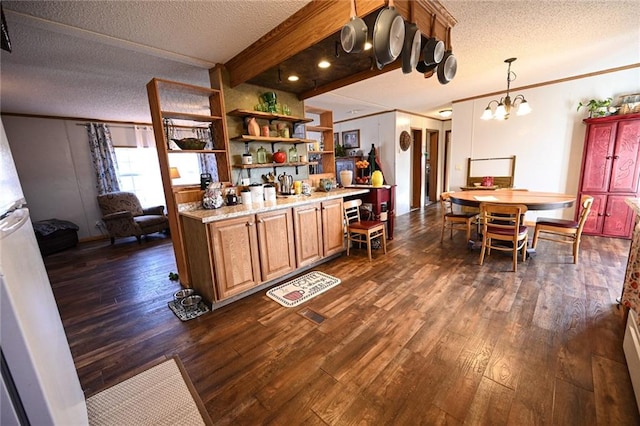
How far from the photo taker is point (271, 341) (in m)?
1.90

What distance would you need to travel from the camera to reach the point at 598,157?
3.71 metres

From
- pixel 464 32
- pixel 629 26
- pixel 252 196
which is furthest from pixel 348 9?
pixel 629 26

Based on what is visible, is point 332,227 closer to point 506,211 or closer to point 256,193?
point 256,193

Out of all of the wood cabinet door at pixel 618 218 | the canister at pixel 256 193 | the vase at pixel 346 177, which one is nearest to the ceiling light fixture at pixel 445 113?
the wood cabinet door at pixel 618 218

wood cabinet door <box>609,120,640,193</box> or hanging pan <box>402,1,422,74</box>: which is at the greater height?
hanging pan <box>402,1,422,74</box>

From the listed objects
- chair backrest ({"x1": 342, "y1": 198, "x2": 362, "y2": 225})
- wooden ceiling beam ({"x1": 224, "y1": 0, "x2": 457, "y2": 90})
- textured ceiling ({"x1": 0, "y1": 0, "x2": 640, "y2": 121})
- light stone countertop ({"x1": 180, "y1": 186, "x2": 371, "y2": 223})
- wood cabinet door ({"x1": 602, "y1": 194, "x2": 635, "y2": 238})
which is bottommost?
wood cabinet door ({"x1": 602, "y1": 194, "x2": 635, "y2": 238})

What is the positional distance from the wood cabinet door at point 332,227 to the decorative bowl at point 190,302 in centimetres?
150

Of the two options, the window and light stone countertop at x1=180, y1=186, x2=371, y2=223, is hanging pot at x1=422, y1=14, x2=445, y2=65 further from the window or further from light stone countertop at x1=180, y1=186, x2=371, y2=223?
Result: the window

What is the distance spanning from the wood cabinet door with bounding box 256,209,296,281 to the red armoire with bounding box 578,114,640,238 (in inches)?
176

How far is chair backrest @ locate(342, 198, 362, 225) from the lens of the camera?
3.39m

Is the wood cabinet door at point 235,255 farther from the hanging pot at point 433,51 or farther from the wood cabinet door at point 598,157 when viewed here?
the wood cabinet door at point 598,157

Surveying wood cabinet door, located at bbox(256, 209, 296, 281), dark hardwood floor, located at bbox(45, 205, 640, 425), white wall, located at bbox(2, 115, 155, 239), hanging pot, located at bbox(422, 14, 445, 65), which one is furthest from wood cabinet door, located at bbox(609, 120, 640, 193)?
white wall, located at bbox(2, 115, 155, 239)

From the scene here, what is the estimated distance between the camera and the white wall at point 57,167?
449 centimetres

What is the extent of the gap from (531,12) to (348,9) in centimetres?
159
